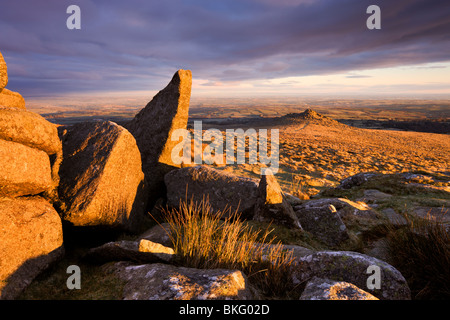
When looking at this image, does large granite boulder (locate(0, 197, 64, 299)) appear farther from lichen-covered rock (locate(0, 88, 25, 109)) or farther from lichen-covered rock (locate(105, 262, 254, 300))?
lichen-covered rock (locate(0, 88, 25, 109))

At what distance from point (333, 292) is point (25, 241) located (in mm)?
4313

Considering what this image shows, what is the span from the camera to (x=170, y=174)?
7031 millimetres

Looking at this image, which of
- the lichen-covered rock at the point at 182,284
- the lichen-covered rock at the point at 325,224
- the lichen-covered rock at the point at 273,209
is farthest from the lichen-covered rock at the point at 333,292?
the lichen-covered rock at the point at 325,224

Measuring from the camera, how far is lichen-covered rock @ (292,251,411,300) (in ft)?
11.0

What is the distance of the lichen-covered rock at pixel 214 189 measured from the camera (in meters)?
6.26

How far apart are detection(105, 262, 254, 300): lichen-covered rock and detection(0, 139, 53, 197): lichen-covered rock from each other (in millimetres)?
2205

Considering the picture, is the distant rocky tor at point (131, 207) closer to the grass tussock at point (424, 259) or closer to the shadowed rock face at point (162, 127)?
the shadowed rock face at point (162, 127)

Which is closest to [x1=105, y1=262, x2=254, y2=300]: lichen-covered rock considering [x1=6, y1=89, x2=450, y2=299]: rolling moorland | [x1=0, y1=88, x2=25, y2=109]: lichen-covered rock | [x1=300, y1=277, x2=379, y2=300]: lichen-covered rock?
[x1=6, y1=89, x2=450, y2=299]: rolling moorland

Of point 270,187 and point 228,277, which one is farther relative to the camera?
point 270,187

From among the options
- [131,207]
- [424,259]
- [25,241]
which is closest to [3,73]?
[25,241]

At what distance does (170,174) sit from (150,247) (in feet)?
11.2
